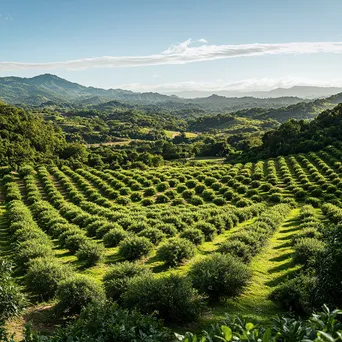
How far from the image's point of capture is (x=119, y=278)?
13.8m

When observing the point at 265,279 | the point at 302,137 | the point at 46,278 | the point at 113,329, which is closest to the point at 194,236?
the point at 265,279

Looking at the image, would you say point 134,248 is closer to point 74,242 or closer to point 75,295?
point 74,242

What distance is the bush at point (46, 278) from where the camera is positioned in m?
13.6

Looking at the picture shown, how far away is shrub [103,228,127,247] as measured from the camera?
21641 millimetres

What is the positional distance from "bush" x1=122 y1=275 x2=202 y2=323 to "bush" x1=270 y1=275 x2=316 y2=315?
3.29 m

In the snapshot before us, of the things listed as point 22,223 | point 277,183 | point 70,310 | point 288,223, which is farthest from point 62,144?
point 70,310

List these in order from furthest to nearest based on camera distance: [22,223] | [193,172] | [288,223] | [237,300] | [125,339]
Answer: [193,172] < [288,223] < [22,223] < [237,300] < [125,339]

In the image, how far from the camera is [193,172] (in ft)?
176

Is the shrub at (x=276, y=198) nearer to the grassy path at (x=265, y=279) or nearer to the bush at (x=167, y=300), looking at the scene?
the grassy path at (x=265, y=279)

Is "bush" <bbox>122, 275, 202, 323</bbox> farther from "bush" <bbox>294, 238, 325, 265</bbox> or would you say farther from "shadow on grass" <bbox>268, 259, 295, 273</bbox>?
"bush" <bbox>294, 238, 325, 265</bbox>

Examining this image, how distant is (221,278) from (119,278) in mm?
4239

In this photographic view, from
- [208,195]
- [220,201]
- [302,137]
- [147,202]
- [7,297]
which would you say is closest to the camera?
[7,297]

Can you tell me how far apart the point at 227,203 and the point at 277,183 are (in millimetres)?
12710

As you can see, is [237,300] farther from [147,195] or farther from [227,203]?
[147,195]
